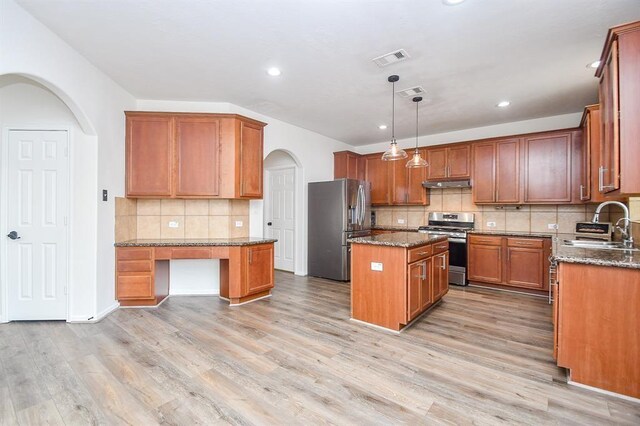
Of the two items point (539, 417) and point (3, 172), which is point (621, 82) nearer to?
point (539, 417)

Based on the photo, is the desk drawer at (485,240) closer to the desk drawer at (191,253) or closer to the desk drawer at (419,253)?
the desk drawer at (419,253)

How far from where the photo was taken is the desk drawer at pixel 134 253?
358cm

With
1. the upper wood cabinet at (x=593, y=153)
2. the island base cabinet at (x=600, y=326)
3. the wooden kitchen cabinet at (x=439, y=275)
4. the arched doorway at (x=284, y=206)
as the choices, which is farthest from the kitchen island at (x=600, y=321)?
the arched doorway at (x=284, y=206)

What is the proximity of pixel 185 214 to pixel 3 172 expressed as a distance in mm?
1843

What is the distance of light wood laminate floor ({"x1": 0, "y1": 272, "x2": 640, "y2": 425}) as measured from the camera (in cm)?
180

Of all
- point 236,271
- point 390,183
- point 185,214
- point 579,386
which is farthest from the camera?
point 390,183

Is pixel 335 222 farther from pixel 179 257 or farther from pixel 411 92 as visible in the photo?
pixel 179 257

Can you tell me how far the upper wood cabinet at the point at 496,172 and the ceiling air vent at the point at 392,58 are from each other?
2.85m

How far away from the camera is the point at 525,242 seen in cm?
443

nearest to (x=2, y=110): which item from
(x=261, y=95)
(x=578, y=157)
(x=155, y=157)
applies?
(x=155, y=157)

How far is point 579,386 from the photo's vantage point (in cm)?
207

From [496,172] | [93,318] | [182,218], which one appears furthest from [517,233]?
[93,318]

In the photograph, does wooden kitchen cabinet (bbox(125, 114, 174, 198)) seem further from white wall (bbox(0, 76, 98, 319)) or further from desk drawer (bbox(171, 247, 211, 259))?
desk drawer (bbox(171, 247, 211, 259))

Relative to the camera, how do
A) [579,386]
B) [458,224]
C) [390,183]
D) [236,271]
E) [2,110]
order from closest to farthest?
[579,386] → [2,110] → [236,271] → [458,224] → [390,183]
